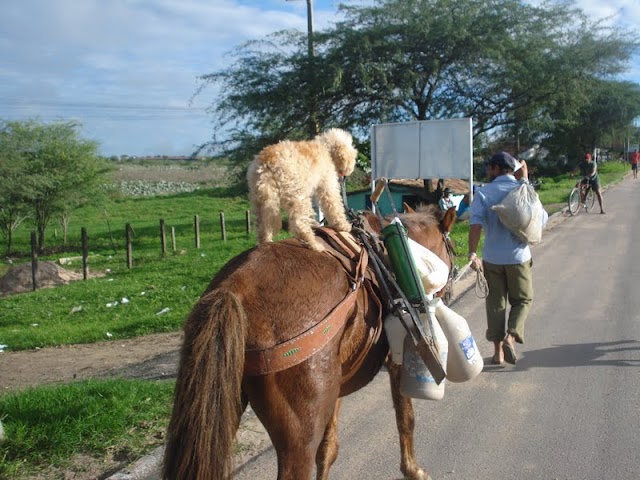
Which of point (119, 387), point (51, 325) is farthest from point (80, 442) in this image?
point (51, 325)

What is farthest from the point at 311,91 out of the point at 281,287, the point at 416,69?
the point at 281,287

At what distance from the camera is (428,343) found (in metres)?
3.01

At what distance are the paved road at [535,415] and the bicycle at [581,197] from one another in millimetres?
10278

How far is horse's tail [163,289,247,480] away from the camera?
223cm

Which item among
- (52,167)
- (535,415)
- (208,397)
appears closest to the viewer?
(208,397)

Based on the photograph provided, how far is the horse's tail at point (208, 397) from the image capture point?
2227mm

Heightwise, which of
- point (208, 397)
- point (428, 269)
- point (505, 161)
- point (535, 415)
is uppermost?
point (505, 161)

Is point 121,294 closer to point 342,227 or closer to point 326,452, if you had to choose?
point 326,452

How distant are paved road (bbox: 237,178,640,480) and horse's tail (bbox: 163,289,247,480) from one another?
1.58 m

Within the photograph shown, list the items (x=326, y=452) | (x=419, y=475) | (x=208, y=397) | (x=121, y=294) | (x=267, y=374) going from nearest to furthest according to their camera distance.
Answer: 1. (x=208, y=397)
2. (x=267, y=374)
3. (x=326, y=452)
4. (x=419, y=475)
5. (x=121, y=294)

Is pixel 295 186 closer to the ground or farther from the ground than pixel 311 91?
closer to the ground

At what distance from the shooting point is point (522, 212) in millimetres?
5023

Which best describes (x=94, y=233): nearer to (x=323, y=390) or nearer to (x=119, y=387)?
(x=119, y=387)

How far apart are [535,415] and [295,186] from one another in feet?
9.30
